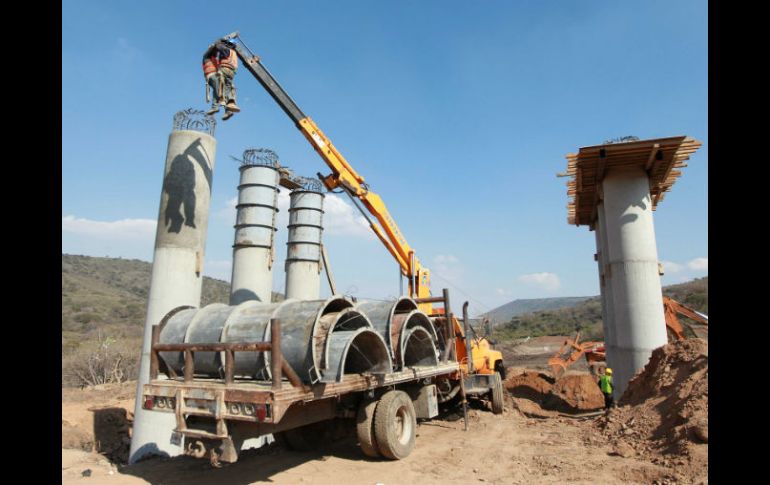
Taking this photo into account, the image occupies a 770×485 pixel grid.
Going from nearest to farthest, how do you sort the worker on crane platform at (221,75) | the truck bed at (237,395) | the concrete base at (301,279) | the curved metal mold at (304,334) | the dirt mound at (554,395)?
the truck bed at (237,395), the curved metal mold at (304,334), the worker on crane platform at (221,75), the dirt mound at (554,395), the concrete base at (301,279)

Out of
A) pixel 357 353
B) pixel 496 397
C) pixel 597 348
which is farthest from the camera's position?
pixel 597 348

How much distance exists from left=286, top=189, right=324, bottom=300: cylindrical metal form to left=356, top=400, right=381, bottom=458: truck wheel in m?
10.2

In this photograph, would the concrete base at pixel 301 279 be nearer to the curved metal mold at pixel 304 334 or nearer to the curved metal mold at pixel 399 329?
the curved metal mold at pixel 399 329

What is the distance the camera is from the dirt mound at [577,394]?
1683cm

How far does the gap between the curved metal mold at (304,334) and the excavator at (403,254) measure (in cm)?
447

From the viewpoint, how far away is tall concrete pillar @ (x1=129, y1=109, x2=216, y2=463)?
35.2 ft

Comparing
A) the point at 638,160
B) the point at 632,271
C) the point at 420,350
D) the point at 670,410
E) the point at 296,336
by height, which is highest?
the point at 638,160

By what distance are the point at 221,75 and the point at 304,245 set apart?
8.60 metres

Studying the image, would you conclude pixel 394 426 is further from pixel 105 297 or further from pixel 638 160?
pixel 105 297

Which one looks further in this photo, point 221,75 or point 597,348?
point 597,348

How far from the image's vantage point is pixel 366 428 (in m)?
7.73

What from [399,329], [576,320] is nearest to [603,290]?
[399,329]

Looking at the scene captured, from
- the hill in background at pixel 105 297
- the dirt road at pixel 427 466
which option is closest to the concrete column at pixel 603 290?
the dirt road at pixel 427 466

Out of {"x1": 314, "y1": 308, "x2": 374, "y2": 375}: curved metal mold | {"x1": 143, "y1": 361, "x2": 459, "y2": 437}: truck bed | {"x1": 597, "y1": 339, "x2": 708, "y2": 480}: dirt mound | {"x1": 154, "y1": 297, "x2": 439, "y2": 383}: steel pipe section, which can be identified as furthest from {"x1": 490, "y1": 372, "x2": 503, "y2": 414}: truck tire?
{"x1": 143, "y1": 361, "x2": 459, "y2": 437}: truck bed
